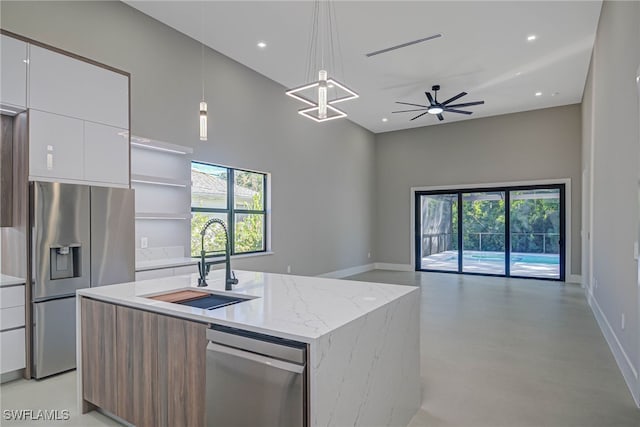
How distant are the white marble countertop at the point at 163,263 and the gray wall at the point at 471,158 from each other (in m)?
6.33

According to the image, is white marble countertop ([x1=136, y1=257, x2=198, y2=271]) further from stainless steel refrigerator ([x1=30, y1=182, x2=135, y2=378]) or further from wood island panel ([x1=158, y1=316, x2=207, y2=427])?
wood island panel ([x1=158, y1=316, x2=207, y2=427])

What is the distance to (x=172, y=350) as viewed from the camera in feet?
6.39

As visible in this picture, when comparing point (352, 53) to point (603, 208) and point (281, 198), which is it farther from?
point (603, 208)

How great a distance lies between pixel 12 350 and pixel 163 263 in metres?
1.52

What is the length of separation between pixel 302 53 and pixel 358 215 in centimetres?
467

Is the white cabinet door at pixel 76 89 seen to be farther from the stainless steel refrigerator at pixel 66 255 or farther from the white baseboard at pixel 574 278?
the white baseboard at pixel 574 278

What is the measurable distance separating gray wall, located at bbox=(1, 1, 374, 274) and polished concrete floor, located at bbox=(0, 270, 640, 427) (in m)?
2.65

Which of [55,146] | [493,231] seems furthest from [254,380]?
[493,231]

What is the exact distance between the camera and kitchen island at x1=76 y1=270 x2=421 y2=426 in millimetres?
1603

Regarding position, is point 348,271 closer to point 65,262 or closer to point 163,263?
point 163,263

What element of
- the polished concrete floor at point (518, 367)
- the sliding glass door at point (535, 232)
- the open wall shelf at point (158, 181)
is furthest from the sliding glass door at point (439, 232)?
the open wall shelf at point (158, 181)

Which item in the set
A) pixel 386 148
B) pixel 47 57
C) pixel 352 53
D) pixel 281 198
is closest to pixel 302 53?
pixel 352 53

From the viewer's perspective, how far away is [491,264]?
870cm

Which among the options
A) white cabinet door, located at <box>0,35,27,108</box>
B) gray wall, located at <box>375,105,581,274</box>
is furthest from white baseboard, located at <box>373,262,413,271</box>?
white cabinet door, located at <box>0,35,27,108</box>
